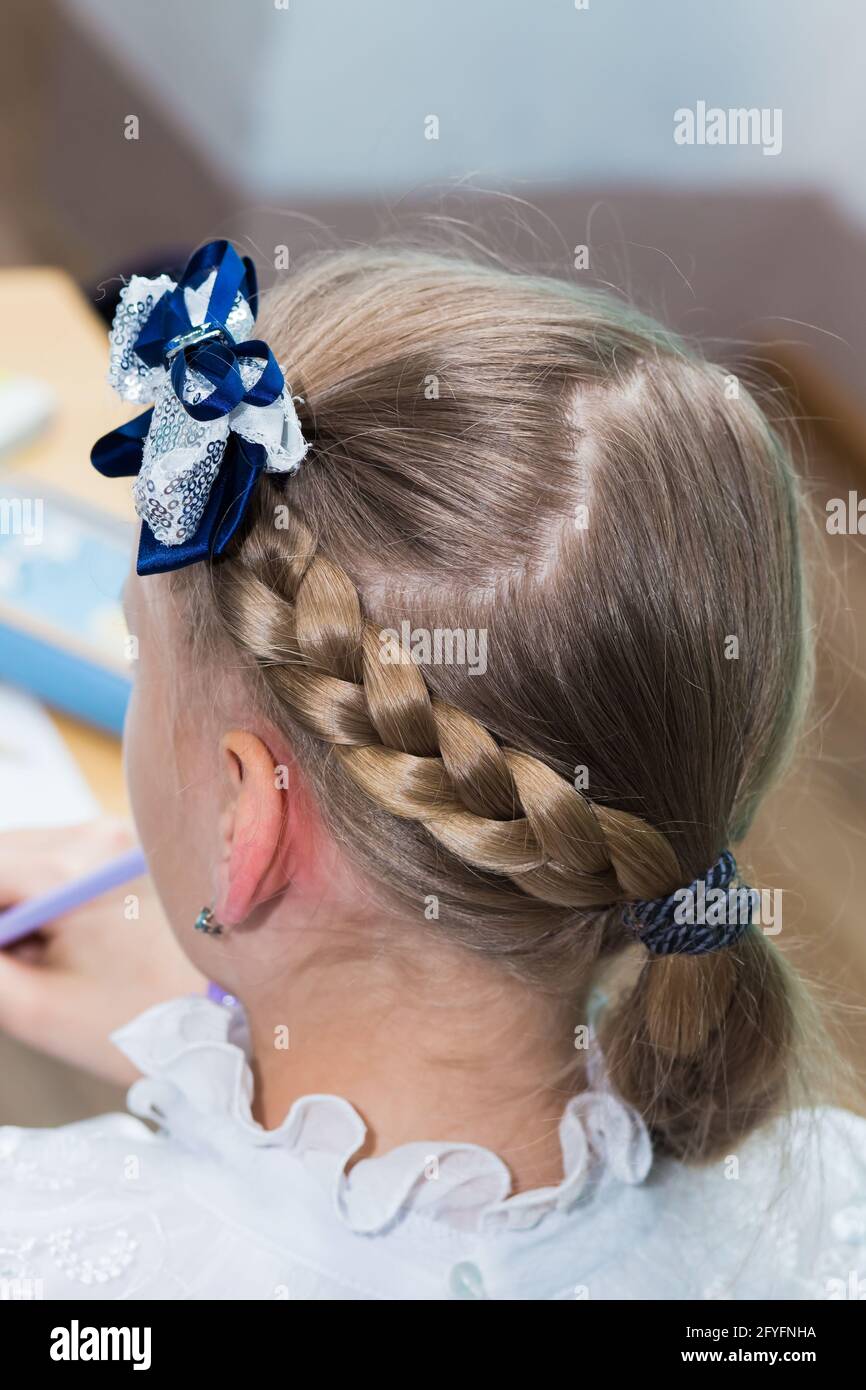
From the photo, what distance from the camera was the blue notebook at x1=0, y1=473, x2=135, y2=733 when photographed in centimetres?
98

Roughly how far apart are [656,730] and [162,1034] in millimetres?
433

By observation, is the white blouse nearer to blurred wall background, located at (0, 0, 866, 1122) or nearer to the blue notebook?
the blue notebook

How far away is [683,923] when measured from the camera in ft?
2.19

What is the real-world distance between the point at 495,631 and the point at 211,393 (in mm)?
181

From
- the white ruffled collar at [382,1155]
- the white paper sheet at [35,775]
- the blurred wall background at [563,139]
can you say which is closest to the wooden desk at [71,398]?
the white paper sheet at [35,775]

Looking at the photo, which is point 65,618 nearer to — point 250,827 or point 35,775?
point 35,775

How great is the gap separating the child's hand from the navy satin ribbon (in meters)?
0.35

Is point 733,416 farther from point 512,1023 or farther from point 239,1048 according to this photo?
point 239,1048

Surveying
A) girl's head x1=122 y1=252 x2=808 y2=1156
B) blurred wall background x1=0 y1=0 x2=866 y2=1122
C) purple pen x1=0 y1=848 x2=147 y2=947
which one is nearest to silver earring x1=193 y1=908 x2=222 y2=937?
girl's head x1=122 y1=252 x2=808 y2=1156

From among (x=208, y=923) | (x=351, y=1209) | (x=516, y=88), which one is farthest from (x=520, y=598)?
(x=516, y=88)

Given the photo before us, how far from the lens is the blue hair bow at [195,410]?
617mm

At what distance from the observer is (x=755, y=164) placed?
7.91 feet

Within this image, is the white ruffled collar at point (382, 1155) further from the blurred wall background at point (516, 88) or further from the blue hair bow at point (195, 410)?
the blurred wall background at point (516, 88)
